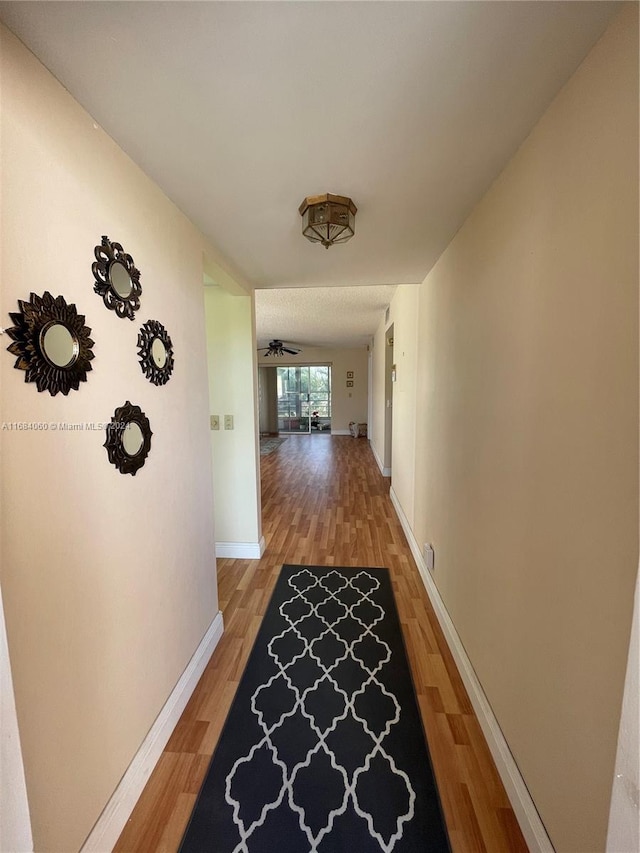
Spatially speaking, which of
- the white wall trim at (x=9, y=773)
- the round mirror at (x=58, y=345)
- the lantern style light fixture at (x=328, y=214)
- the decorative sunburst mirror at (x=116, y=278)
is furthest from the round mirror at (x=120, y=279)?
the white wall trim at (x=9, y=773)

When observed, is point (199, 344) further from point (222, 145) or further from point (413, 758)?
point (413, 758)

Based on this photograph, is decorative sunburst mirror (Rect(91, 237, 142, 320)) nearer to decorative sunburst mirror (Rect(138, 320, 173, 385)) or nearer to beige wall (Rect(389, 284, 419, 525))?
decorative sunburst mirror (Rect(138, 320, 173, 385))

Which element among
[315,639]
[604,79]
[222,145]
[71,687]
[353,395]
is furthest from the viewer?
[353,395]

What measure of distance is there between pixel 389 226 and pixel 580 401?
1.20 meters

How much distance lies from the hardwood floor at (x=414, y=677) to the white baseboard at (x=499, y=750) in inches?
1.6

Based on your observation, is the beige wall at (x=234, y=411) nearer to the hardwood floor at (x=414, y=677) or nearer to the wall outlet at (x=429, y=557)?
the hardwood floor at (x=414, y=677)

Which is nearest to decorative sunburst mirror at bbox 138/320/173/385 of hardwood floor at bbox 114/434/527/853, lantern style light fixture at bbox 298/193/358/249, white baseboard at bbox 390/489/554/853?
lantern style light fixture at bbox 298/193/358/249

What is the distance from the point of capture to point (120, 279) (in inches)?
41.1

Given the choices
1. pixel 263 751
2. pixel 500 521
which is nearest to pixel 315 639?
pixel 263 751

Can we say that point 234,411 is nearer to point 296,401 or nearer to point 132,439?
point 132,439

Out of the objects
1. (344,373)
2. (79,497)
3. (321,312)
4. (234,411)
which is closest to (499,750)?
(79,497)

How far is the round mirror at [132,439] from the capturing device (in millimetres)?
1061

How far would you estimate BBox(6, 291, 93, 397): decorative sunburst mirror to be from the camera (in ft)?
2.38

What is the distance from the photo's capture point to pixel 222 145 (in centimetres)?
102
